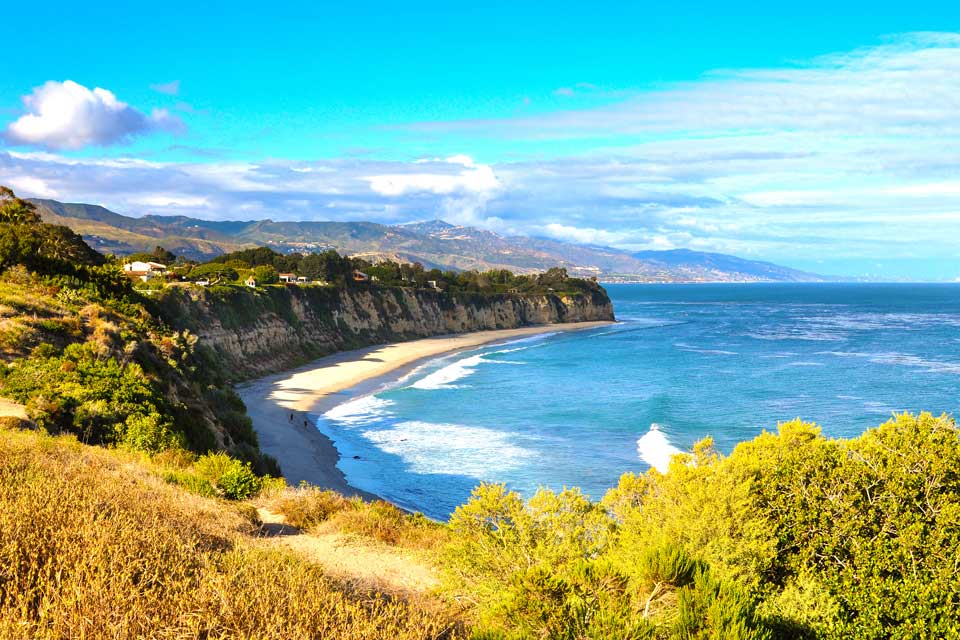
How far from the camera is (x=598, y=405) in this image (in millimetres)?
52219

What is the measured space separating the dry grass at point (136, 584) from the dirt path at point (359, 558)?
2377 millimetres

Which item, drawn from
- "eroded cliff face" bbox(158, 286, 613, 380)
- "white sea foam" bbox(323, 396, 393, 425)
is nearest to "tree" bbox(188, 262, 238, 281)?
"eroded cliff face" bbox(158, 286, 613, 380)

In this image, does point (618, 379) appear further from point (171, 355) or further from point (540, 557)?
point (540, 557)

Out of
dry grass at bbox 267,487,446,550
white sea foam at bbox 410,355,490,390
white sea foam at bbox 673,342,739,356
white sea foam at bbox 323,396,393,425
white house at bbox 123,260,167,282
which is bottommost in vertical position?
white sea foam at bbox 323,396,393,425

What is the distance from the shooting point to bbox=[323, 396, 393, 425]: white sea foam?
153 feet

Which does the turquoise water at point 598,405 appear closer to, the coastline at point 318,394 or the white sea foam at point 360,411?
the white sea foam at point 360,411

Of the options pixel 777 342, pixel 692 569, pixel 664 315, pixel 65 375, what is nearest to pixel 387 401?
pixel 65 375

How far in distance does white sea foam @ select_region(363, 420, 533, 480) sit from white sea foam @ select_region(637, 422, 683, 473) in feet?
21.9

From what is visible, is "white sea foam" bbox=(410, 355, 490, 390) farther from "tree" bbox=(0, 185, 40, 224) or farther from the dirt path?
the dirt path

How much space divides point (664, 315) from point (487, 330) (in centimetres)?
6248

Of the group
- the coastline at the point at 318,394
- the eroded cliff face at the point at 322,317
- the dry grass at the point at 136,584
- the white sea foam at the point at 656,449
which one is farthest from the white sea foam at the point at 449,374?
the dry grass at the point at 136,584

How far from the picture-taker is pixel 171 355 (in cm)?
3338

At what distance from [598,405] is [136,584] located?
47.5 meters

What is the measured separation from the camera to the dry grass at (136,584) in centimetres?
572
